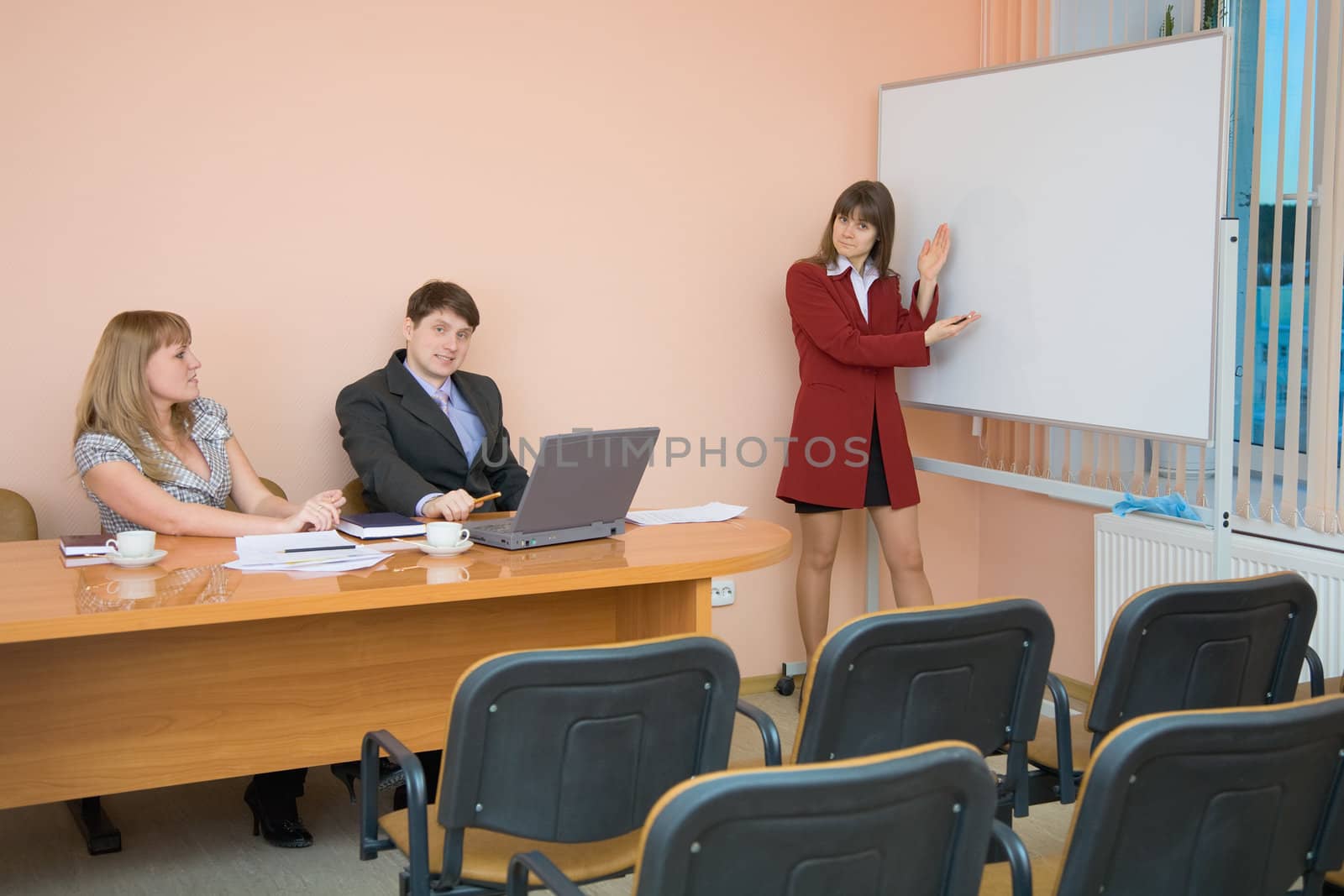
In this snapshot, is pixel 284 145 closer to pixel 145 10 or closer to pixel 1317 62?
pixel 145 10

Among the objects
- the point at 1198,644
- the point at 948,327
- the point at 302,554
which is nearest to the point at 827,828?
the point at 1198,644

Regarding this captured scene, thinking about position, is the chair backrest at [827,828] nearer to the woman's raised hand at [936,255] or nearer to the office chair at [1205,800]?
the office chair at [1205,800]

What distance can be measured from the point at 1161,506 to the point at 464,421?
6.71 feet

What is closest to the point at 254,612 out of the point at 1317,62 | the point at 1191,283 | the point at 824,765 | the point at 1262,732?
the point at 824,765

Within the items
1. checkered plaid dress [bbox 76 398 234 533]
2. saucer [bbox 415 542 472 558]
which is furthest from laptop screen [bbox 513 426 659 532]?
checkered plaid dress [bbox 76 398 234 533]

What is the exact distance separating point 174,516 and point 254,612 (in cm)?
74

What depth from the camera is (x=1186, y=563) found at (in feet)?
11.7

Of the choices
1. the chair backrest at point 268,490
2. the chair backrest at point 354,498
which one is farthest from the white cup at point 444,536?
the chair backrest at point 354,498

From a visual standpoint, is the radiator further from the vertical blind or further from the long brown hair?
the long brown hair

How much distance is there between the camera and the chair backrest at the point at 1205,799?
139cm

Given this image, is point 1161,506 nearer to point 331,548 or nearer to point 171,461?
point 331,548

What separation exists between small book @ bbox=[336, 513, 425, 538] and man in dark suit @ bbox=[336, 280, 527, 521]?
37cm

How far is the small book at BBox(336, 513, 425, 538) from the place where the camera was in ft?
8.87

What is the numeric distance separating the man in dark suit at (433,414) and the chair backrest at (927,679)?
164 cm
